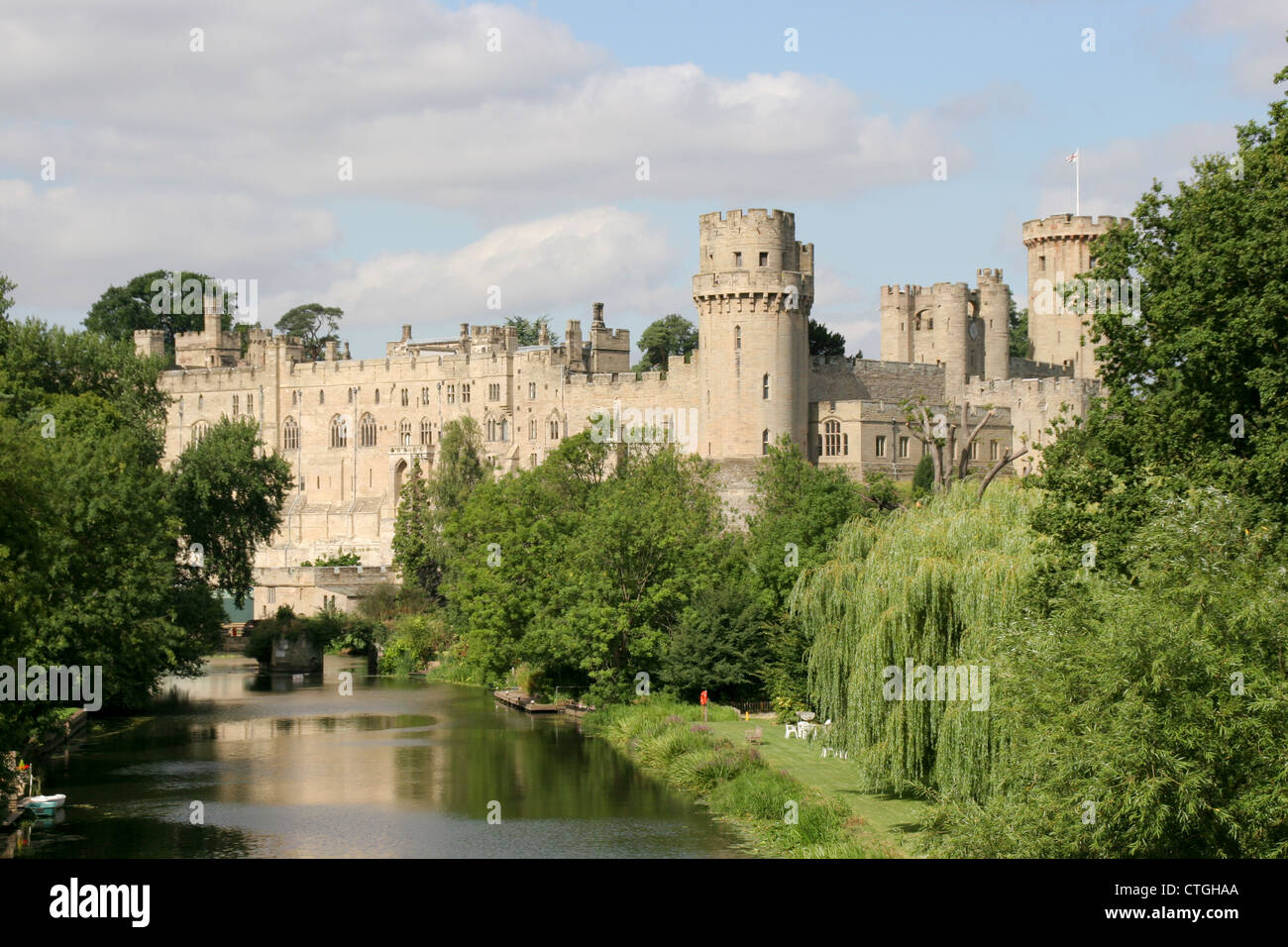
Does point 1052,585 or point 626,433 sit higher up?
point 626,433

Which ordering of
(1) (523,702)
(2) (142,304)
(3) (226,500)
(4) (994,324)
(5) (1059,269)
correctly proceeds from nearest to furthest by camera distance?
(1) (523,702) < (3) (226,500) < (5) (1059,269) < (4) (994,324) < (2) (142,304)

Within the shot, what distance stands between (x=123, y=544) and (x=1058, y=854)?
2536cm

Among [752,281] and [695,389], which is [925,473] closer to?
[752,281]

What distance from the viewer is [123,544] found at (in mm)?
36094

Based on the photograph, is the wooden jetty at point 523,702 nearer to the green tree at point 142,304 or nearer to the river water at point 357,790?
the river water at point 357,790

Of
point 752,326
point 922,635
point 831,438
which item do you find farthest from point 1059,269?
point 922,635

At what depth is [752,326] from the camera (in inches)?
2160

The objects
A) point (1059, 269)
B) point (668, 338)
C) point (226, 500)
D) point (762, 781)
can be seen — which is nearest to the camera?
point (762, 781)

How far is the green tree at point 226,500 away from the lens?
159 ft

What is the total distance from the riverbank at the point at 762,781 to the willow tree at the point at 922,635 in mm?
771

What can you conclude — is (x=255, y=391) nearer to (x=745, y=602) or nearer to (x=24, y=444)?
(x=745, y=602)

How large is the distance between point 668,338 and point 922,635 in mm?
63268

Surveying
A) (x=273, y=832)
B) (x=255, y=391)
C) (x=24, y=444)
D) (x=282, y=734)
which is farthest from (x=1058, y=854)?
(x=255, y=391)
